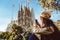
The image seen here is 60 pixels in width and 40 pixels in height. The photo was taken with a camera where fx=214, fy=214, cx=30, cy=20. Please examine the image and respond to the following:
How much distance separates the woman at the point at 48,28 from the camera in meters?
3.18

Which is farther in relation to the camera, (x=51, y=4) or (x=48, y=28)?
(x=51, y=4)

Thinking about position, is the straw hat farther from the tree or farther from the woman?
the tree

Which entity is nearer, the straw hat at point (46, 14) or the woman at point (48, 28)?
the woman at point (48, 28)

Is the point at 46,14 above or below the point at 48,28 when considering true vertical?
above

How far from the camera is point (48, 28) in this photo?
10.5ft

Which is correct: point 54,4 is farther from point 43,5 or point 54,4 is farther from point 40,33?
point 40,33

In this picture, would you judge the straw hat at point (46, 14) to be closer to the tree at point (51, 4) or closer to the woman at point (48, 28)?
the woman at point (48, 28)

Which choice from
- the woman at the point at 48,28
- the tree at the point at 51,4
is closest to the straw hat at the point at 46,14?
the woman at the point at 48,28

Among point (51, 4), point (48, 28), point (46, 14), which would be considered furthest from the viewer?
point (51, 4)

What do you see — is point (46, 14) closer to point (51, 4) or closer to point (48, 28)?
point (48, 28)

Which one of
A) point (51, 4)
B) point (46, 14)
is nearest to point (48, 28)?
point (46, 14)

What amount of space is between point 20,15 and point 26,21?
7961mm

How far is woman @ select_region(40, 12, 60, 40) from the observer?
125 inches

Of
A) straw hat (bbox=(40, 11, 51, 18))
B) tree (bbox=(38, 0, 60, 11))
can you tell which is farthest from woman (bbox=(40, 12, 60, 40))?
tree (bbox=(38, 0, 60, 11))
